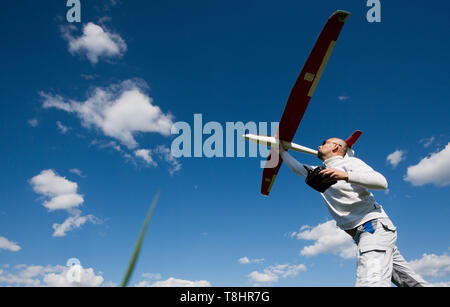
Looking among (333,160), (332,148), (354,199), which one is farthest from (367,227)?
(332,148)

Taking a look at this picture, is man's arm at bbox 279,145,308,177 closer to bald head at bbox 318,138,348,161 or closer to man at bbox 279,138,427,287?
bald head at bbox 318,138,348,161

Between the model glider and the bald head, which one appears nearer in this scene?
the bald head

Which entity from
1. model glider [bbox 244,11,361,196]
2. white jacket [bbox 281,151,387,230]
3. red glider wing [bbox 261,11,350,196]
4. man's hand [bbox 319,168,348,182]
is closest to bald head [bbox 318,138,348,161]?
white jacket [bbox 281,151,387,230]

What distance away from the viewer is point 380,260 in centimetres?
346

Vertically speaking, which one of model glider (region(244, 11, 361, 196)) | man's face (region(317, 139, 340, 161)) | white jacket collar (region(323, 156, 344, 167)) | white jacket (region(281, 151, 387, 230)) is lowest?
white jacket (region(281, 151, 387, 230))

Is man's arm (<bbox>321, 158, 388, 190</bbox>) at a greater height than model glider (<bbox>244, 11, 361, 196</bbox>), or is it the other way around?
model glider (<bbox>244, 11, 361, 196</bbox>)

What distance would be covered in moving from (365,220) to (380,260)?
583mm

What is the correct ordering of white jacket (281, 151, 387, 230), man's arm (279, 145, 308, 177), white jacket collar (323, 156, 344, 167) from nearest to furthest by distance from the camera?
white jacket (281, 151, 387, 230)
white jacket collar (323, 156, 344, 167)
man's arm (279, 145, 308, 177)

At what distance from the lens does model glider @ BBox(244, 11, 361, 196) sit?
21.4ft

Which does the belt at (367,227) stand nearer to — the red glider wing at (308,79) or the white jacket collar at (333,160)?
the white jacket collar at (333,160)

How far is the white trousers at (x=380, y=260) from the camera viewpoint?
130 inches
